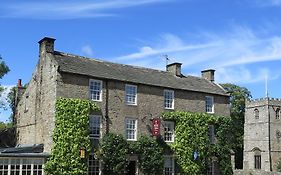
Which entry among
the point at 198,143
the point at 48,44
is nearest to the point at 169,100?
the point at 198,143

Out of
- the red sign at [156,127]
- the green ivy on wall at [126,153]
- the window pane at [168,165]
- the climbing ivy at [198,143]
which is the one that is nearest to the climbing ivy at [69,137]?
the green ivy on wall at [126,153]

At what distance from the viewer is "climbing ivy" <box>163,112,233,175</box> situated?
3234 centimetres

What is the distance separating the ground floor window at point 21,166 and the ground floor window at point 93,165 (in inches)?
132

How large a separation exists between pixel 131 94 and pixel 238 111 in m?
40.0

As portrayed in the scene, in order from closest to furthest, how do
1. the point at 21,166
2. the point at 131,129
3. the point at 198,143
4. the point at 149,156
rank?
the point at 21,166 → the point at 149,156 → the point at 131,129 → the point at 198,143

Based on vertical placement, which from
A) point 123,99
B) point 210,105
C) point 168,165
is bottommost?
point 168,165

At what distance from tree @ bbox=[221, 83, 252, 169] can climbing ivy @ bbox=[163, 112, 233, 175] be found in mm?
31794

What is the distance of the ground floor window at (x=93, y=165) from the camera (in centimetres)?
2786

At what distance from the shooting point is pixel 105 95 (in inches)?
1162

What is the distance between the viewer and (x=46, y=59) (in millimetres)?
29781

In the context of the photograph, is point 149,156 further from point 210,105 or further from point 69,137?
point 210,105

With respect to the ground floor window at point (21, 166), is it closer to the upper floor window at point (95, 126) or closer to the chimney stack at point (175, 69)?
the upper floor window at point (95, 126)

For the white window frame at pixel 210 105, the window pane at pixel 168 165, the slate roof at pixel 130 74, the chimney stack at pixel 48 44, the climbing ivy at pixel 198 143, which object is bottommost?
the window pane at pixel 168 165

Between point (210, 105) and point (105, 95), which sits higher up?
point (105, 95)
